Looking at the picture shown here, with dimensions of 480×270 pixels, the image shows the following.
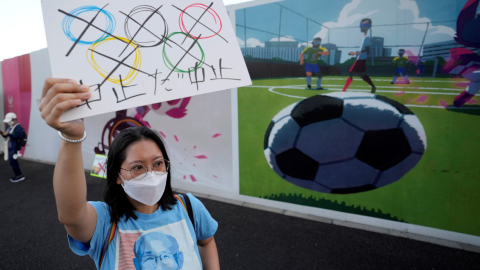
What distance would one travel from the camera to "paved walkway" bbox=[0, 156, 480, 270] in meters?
2.69

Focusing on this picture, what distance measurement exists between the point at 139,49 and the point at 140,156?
1.46ft

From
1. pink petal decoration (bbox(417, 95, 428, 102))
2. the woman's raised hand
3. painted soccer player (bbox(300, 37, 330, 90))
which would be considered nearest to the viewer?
the woman's raised hand

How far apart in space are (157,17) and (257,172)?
321cm

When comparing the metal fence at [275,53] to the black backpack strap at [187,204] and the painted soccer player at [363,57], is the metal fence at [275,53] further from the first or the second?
the black backpack strap at [187,204]

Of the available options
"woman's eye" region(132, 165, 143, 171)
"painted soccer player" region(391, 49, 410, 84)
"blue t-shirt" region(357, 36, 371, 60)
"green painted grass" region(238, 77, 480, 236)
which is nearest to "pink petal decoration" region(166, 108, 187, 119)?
"green painted grass" region(238, 77, 480, 236)

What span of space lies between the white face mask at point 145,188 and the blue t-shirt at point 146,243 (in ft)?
0.26

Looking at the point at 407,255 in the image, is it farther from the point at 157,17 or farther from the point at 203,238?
the point at 157,17

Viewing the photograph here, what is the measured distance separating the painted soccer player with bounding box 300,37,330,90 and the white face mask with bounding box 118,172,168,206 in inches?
114

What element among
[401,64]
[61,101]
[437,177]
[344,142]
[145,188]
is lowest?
[437,177]

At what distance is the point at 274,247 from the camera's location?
298cm

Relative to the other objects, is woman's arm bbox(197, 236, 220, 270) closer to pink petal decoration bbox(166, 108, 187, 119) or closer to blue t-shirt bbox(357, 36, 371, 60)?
blue t-shirt bbox(357, 36, 371, 60)

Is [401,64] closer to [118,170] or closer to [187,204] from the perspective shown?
[187,204]

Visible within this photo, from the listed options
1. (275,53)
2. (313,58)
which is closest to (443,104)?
(313,58)

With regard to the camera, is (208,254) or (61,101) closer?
(61,101)
